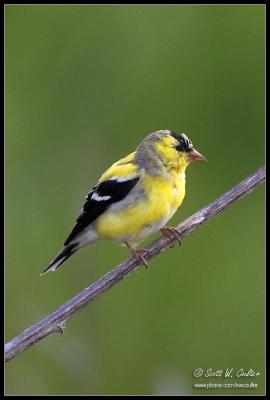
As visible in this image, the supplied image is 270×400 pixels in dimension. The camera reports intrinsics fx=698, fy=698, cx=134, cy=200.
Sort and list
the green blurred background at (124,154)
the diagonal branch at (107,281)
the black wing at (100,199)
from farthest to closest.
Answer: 1. the green blurred background at (124,154)
2. the black wing at (100,199)
3. the diagonal branch at (107,281)

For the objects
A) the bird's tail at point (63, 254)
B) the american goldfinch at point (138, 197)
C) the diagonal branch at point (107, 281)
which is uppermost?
the american goldfinch at point (138, 197)

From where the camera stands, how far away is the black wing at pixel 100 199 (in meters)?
3.78

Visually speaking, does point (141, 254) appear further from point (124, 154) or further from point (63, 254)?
point (124, 154)

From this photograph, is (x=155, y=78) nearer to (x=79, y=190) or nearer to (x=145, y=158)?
(x=79, y=190)

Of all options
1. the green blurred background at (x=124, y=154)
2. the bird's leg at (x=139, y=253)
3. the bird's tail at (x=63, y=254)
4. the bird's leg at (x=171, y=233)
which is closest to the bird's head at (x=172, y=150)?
the bird's leg at (x=171, y=233)

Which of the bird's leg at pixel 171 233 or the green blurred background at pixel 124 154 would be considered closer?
the bird's leg at pixel 171 233

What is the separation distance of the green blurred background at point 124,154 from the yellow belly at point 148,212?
1042 mm

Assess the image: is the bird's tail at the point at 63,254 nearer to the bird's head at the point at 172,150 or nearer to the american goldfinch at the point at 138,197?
the american goldfinch at the point at 138,197

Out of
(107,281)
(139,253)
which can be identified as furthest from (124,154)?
(107,281)

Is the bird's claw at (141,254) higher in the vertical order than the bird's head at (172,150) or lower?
lower

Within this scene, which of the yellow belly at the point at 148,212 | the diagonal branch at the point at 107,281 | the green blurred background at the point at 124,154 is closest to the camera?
the diagonal branch at the point at 107,281

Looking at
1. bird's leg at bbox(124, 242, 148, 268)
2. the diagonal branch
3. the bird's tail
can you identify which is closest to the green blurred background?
the bird's tail

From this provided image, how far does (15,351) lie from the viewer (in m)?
2.88

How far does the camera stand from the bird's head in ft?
12.7
